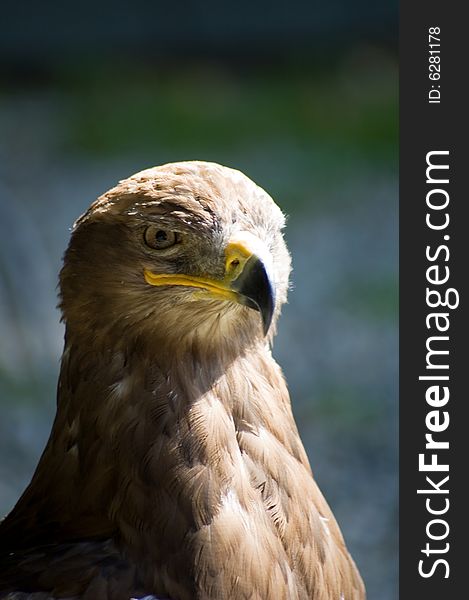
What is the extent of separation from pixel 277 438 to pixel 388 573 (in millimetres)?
2381

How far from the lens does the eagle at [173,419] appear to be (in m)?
2.42

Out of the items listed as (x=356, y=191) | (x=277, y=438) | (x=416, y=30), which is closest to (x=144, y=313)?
(x=277, y=438)

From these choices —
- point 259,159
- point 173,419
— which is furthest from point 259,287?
point 259,159

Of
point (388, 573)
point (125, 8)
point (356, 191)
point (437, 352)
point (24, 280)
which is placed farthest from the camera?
point (125, 8)

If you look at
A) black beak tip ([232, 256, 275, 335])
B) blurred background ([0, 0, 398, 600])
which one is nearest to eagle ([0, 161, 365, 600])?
black beak tip ([232, 256, 275, 335])

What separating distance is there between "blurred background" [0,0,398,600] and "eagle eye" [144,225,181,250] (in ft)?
8.97

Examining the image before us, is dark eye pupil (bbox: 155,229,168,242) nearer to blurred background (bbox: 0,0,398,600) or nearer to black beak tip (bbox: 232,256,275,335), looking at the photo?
black beak tip (bbox: 232,256,275,335)

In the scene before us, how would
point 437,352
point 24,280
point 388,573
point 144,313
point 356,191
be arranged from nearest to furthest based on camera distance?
point 144,313 → point 437,352 → point 388,573 → point 24,280 → point 356,191

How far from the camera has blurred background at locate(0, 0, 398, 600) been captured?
5.49m

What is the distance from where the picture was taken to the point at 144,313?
2508 millimetres

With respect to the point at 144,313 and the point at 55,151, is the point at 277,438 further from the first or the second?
the point at 55,151

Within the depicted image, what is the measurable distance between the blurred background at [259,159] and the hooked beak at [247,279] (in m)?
2.68

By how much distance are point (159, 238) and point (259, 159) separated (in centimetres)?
530

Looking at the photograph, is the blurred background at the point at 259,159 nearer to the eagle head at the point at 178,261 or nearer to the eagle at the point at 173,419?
the eagle at the point at 173,419
